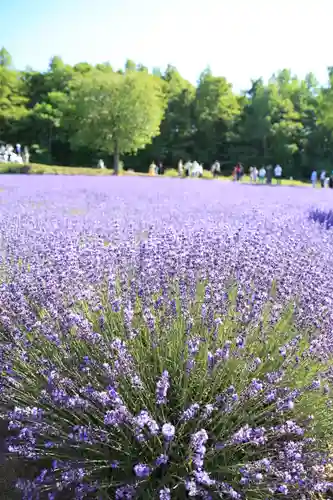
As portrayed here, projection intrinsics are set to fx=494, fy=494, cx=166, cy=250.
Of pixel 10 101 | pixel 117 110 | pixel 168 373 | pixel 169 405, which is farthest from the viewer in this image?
pixel 10 101

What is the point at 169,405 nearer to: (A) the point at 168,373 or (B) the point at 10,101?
(A) the point at 168,373

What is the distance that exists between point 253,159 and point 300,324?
3812cm

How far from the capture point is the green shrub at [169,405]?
5.74ft

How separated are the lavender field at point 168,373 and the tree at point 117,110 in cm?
2493

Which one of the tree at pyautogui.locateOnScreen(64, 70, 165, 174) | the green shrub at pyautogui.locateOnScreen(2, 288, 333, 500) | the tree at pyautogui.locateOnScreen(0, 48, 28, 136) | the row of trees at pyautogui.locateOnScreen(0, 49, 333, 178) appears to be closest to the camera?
the green shrub at pyautogui.locateOnScreen(2, 288, 333, 500)

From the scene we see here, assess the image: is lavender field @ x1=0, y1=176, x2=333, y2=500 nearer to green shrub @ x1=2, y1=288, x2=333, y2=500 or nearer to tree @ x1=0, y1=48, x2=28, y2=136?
green shrub @ x1=2, y1=288, x2=333, y2=500

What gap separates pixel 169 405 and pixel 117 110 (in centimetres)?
2718

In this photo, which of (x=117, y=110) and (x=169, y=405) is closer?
(x=169, y=405)

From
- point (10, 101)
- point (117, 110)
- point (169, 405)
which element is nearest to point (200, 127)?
point (117, 110)

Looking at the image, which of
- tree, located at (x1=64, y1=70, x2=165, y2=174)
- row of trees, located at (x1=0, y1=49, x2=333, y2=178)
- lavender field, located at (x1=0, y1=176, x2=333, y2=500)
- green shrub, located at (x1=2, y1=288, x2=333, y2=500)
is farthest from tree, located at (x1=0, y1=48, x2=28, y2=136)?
green shrub, located at (x1=2, y1=288, x2=333, y2=500)

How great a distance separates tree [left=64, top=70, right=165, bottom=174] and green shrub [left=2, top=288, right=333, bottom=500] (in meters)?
25.3

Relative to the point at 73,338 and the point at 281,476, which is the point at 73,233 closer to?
the point at 73,338

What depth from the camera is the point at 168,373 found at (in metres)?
1.93

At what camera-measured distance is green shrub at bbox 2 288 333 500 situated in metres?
1.75
